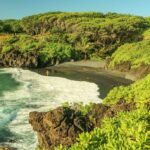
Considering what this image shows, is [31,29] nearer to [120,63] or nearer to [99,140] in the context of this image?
[120,63]

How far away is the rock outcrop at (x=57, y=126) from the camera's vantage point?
26.9 meters

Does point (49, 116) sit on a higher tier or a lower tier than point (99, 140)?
lower

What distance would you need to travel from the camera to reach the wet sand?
58.5 metres

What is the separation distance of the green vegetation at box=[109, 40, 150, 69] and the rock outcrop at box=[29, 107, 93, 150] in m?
38.0

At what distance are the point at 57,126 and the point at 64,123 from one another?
455mm

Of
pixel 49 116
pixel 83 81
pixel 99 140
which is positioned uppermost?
pixel 99 140

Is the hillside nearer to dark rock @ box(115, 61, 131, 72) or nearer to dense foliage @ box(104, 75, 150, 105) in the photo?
dark rock @ box(115, 61, 131, 72)

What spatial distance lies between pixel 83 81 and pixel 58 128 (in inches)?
1346

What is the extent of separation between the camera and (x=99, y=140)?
15.7 meters

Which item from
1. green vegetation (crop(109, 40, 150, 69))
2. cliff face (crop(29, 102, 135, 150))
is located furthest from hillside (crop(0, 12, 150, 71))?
cliff face (crop(29, 102, 135, 150))

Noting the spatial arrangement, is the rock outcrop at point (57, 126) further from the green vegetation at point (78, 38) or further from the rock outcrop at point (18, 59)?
the rock outcrop at point (18, 59)

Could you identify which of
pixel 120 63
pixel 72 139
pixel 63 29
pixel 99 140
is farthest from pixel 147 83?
pixel 63 29

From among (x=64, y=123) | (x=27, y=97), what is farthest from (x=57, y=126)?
(x=27, y=97)

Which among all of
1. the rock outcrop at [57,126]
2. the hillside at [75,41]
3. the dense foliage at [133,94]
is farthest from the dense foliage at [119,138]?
the hillside at [75,41]
